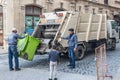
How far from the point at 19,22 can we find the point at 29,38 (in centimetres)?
854

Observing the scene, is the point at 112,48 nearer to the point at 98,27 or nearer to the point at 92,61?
the point at 98,27

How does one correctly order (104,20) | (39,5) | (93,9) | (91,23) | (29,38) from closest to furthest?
1. (29,38)
2. (91,23)
3. (104,20)
4. (39,5)
5. (93,9)

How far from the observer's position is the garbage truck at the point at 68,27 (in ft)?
43.2

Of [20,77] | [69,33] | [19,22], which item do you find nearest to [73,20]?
[69,33]

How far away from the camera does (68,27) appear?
1335 centimetres

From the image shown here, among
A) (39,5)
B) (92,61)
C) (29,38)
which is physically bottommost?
(92,61)

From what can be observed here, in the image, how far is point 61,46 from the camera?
1317 centimetres

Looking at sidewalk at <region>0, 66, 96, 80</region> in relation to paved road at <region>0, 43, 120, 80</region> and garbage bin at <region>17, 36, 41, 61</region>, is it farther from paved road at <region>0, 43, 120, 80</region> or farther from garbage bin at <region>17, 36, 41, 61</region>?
garbage bin at <region>17, 36, 41, 61</region>

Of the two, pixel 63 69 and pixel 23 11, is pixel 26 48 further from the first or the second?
pixel 23 11

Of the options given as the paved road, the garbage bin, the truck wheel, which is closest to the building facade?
the paved road

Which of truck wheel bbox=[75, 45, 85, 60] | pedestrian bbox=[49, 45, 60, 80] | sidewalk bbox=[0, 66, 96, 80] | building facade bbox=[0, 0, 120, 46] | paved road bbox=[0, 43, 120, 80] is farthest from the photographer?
building facade bbox=[0, 0, 120, 46]

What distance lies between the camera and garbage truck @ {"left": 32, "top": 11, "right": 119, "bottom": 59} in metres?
13.2

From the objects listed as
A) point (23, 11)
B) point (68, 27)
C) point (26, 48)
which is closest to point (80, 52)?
point (68, 27)

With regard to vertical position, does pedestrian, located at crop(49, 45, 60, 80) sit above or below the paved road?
above
